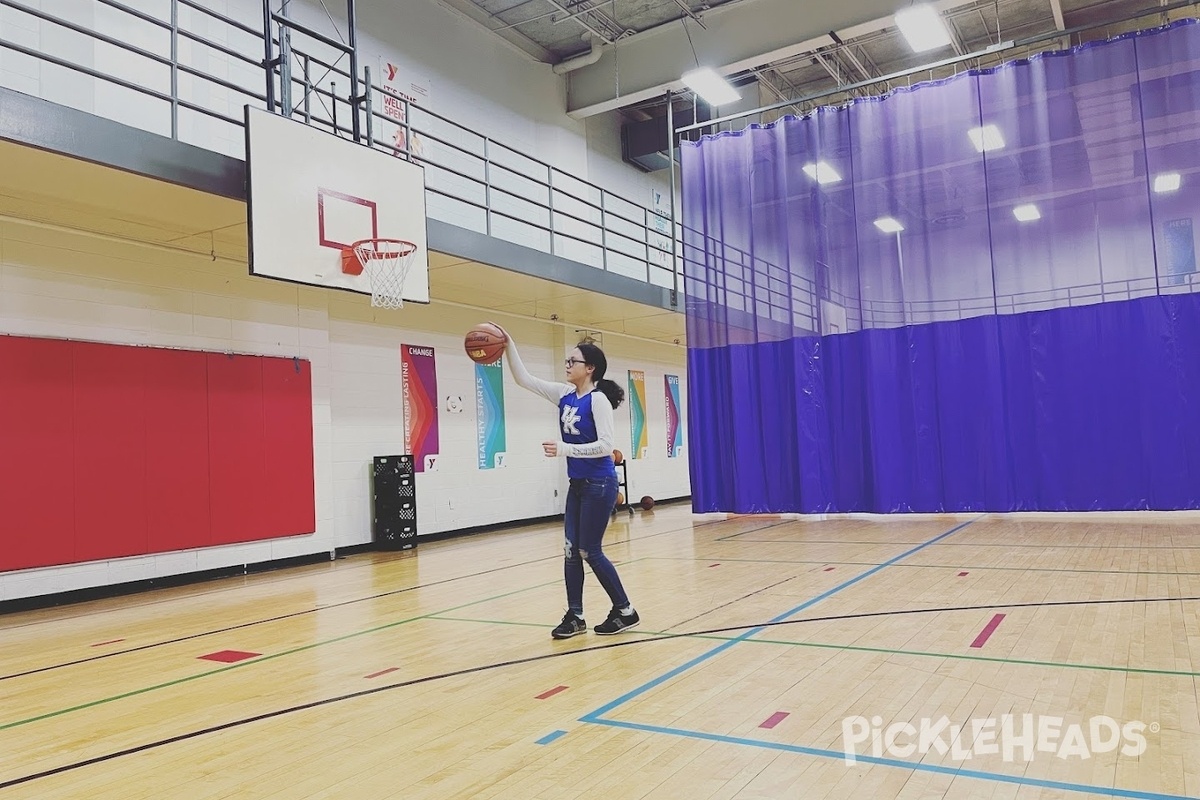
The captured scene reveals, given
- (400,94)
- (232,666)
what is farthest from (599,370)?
(400,94)

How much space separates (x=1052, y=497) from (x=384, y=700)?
7583mm

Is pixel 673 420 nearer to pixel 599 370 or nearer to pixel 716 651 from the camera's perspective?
pixel 599 370

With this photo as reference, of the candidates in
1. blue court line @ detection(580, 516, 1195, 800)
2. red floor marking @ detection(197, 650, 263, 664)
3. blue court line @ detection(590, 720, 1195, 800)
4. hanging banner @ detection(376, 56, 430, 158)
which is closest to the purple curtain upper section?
hanging banner @ detection(376, 56, 430, 158)

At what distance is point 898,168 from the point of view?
31.7 feet

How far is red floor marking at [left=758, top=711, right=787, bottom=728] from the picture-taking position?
3.09 m

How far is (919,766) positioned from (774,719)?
25.1 inches

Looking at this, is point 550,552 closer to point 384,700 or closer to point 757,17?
point 384,700

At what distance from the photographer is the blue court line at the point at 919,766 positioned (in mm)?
2344

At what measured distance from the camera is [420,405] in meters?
10.6

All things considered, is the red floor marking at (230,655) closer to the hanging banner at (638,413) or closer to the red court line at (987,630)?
the red court line at (987,630)

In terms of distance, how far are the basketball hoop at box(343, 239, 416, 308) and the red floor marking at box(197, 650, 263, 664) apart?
3158mm

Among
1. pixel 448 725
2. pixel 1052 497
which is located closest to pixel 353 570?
pixel 448 725

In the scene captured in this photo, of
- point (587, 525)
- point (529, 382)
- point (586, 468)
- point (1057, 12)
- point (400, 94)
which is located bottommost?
point (587, 525)

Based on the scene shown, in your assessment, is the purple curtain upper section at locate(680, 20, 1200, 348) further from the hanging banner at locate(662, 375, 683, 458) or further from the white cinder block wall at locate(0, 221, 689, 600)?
the hanging banner at locate(662, 375, 683, 458)
